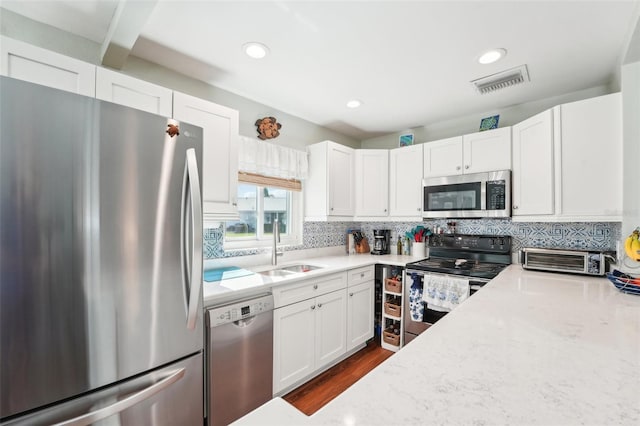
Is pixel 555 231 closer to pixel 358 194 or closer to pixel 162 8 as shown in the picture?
pixel 358 194

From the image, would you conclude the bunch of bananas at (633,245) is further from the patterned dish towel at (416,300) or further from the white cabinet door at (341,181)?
the white cabinet door at (341,181)

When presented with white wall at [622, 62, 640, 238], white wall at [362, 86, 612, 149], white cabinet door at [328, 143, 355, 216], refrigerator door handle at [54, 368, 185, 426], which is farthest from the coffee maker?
refrigerator door handle at [54, 368, 185, 426]

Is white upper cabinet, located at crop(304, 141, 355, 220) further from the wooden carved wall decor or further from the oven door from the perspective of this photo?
the oven door

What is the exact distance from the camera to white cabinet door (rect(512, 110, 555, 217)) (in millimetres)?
2145

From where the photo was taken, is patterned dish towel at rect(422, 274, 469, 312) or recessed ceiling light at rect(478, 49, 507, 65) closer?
recessed ceiling light at rect(478, 49, 507, 65)

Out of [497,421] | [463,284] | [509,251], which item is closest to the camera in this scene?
[497,421]

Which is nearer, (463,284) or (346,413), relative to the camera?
(346,413)

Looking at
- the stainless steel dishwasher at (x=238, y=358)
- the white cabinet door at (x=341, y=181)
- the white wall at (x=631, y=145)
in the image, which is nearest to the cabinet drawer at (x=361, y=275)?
the white cabinet door at (x=341, y=181)

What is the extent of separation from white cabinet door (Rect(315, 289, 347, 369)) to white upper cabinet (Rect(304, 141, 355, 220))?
34.7 inches

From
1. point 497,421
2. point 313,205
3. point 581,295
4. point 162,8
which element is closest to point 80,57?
point 162,8

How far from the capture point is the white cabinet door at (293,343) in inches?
78.7

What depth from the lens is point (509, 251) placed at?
2658 mm

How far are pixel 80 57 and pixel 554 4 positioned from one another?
8.71 feet

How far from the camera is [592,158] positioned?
6.35 feet
